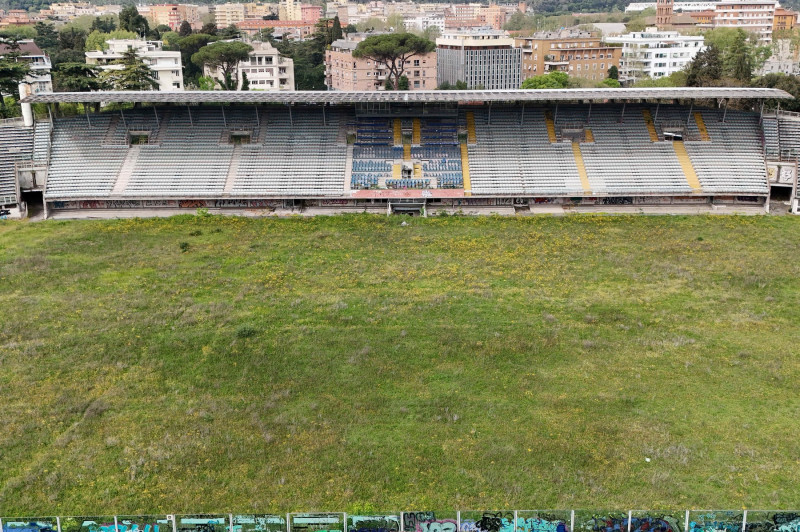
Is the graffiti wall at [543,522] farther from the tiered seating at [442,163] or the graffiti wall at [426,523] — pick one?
the tiered seating at [442,163]

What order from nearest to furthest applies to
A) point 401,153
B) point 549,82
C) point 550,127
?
point 401,153, point 550,127, point 549,82

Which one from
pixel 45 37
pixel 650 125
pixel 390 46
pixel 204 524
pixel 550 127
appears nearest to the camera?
pixel 204 524

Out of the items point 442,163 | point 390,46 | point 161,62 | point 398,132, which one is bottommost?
point 442,163

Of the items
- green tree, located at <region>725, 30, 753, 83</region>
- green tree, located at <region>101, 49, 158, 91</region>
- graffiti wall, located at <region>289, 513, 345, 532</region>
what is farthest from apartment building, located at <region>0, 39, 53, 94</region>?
graffiti wall, located at <region>289, 513, 345, 532</region>

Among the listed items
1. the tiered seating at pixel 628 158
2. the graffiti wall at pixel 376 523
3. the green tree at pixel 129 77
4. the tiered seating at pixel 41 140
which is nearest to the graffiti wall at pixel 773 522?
the graffiti wall at pixel 376 523

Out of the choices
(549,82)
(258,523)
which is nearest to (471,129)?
(258,523)

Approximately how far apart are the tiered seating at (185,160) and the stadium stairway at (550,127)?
2037cm

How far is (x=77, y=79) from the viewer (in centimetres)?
5909

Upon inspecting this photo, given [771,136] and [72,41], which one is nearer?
[771,136]

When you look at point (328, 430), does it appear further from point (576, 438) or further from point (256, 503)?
point (576, 438)

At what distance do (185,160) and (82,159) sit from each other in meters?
6.29

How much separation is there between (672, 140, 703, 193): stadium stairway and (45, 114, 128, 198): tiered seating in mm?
34445

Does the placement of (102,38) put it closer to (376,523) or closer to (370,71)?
(370,71)

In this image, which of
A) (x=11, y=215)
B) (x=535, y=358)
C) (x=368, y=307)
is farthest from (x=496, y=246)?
(x=11, y=215)
